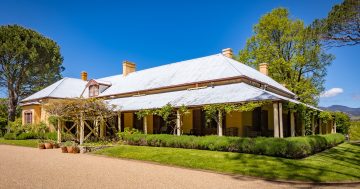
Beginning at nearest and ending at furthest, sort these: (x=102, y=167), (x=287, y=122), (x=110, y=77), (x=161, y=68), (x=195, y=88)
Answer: (x=102, y=167) < (x=195, y=88) < (x=287, y=122) < (x=161, y=68) < (x=110, y=77)

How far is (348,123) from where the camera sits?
28.2 metres

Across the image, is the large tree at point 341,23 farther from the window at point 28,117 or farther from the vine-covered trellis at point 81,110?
the window at point 28,117

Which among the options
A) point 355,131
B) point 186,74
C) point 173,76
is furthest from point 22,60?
point 355,131

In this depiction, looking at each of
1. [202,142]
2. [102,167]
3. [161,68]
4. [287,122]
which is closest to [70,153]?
[102,167]

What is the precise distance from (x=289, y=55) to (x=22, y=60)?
32.1m

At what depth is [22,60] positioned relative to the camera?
3762 centimetres

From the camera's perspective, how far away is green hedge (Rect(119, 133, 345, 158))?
12.1 m

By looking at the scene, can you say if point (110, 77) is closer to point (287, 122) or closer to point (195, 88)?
point (195, 88)

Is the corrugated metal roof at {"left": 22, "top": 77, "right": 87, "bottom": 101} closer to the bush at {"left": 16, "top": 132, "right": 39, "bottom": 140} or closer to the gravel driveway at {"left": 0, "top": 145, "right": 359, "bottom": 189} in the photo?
the bush at {"left": 16, "top": 132, "right": 39, "bottom": 140}

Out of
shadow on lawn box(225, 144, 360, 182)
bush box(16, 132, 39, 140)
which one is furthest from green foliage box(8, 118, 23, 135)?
shadow on lawn box(225, 144, 360, 182)

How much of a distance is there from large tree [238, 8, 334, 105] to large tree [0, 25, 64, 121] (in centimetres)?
2761

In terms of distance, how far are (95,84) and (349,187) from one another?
24.4 metres

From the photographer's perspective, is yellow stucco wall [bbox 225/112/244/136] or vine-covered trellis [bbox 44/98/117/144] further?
vine-covered trellis [bbox 44/98/117/144]

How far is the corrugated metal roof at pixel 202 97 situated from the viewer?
50.9 feet
